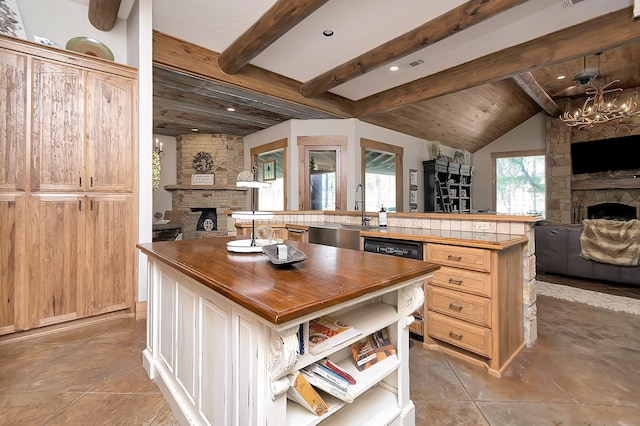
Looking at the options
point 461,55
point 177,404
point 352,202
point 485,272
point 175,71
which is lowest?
point 177,404

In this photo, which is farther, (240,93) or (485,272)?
(240,93)

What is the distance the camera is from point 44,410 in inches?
60.8

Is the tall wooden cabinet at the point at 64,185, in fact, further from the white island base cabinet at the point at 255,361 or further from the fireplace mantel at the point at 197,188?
the fireplace mantel at the point at 197,188

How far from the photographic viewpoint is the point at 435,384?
1.82 meters

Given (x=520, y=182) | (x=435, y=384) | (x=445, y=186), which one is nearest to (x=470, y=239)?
(x=435, y=384)

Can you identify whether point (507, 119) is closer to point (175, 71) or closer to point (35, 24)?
point (175, 71)

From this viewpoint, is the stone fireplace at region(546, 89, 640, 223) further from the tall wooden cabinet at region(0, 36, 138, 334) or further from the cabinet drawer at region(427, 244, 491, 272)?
the tall wooden cabinet at region(0, 36, 138, 334)

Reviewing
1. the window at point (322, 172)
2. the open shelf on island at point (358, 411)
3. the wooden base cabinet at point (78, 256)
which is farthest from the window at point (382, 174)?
the open shelf on island at point (358, 411)

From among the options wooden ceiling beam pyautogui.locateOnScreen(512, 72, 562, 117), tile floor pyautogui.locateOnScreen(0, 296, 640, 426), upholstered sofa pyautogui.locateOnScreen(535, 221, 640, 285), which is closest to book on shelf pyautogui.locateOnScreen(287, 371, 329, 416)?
tile floor pyautogui.locateOnScreen(0, 296, 640, 426)

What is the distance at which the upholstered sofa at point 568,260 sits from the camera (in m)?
3.73

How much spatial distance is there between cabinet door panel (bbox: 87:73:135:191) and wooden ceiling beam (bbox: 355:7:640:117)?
3.65 metres

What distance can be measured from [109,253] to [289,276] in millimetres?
2348

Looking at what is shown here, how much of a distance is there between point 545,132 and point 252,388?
365 inches

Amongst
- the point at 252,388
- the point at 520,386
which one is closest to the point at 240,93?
the point at 252,388
